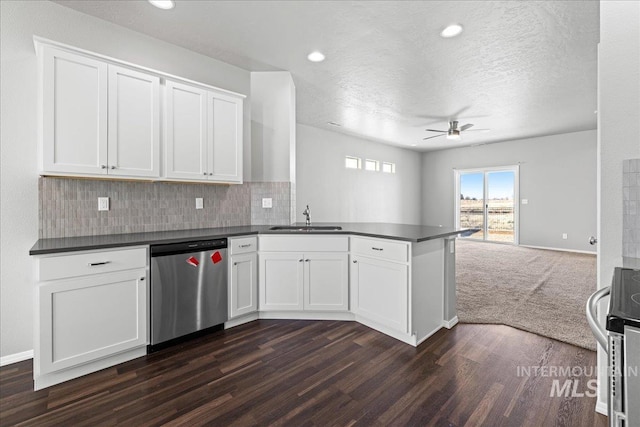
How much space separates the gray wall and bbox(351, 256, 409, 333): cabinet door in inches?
255

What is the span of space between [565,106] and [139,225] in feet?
21.1

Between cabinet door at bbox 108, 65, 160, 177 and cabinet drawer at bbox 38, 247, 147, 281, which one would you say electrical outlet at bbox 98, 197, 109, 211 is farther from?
cabinet drawer at bbox 38, 247, 147, 281

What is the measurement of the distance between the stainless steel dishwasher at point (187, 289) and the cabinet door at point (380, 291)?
1.23 meters

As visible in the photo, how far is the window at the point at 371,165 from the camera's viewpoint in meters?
7.70

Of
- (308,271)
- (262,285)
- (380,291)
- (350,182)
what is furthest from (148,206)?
(350,182)

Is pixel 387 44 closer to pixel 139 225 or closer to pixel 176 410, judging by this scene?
pixel 139 225

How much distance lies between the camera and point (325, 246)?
2.82 metres

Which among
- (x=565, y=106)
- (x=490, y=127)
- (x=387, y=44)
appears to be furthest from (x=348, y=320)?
(x=490, y=127)

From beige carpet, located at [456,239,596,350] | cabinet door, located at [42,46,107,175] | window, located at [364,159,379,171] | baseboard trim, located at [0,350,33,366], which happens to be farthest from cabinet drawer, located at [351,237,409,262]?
window, located at [364,159,379,171]

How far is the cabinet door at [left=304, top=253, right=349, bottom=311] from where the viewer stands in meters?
2.82

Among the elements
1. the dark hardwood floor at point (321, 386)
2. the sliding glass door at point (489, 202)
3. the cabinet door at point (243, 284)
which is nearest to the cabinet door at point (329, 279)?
the dark hardwood floor at point (321, 386)

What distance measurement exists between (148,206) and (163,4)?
1.72 metres

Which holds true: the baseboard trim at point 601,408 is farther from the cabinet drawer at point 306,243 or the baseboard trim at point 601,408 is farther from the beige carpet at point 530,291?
the cabinet drawer at point 306,243

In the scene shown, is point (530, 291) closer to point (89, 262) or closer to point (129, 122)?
point (89, 262)
